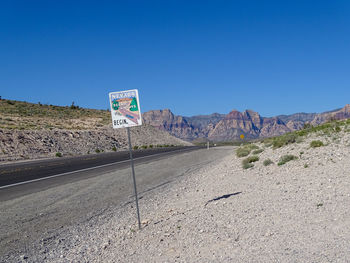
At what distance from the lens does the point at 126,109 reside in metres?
7.65

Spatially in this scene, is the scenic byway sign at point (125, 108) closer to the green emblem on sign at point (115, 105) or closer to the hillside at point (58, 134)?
the green emblem on sign at point (115, 105)

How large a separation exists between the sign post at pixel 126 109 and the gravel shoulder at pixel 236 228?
3.63ft

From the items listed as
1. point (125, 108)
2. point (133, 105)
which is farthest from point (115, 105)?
point (133, 105)

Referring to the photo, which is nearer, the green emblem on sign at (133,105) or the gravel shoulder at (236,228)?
the gravel shoulder at (236,228)

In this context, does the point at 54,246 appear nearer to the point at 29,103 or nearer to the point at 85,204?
the point at 85,204

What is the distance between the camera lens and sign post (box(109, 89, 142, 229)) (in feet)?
24.8

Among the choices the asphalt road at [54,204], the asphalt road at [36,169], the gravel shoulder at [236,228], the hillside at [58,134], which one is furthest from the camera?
the hillside at [58,134]

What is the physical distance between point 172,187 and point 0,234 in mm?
7706

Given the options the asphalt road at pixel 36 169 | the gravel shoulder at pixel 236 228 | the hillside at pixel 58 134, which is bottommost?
the gravel shoulder at pixel 236 228

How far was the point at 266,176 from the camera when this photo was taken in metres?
12.5

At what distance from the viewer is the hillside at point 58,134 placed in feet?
145

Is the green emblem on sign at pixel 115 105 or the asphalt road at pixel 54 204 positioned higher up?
the green emblem on sign at pixel 115 105

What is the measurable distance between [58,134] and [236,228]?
52077 millimetres

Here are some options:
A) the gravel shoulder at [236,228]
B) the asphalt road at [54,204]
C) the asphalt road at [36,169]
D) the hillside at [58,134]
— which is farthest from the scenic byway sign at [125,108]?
the hillside at [58,134]
